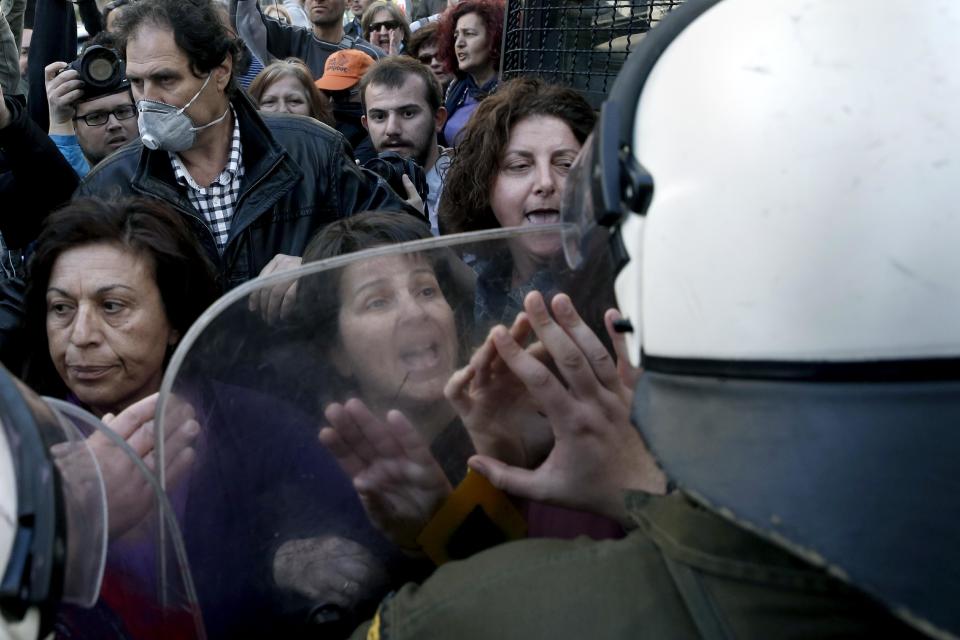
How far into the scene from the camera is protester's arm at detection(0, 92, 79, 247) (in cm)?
309

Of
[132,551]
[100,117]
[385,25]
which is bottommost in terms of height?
[132,551]

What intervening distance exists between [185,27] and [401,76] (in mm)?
1263

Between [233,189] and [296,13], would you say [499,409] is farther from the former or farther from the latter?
[296,13]

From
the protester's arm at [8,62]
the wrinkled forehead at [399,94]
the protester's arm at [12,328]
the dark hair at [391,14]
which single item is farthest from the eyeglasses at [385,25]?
the protester's arm at [12,328]

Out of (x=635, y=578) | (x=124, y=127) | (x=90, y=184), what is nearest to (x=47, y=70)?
(x=124, y=127)

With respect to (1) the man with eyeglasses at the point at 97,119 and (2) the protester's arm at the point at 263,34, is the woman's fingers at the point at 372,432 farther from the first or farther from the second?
(2) the protester's arm at the point at 263,34

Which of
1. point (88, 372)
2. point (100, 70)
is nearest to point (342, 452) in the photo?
point (88, 372)

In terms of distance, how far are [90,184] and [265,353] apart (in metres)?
2.17

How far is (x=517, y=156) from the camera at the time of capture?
2533mm

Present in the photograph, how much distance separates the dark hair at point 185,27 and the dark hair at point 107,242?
1007mm

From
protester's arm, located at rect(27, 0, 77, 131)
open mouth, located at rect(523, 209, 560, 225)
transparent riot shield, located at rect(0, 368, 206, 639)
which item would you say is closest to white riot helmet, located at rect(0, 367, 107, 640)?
transparent riot shield, located at rect(0, 368, 206, 639)

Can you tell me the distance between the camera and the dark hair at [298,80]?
4.21m

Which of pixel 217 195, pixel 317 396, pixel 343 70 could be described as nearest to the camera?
pixel 317 396

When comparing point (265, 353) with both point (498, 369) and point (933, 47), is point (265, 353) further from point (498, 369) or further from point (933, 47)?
point (933, 47)
